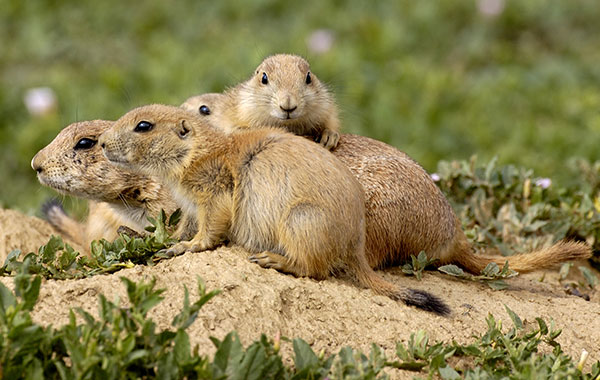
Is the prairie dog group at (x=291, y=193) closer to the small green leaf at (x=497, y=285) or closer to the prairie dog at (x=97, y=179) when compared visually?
the prairie dog at (x=97, y=179)

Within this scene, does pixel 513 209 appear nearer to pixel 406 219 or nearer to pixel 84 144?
pixel 406 219

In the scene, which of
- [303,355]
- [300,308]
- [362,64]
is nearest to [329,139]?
[300,308]

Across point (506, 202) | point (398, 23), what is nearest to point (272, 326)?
point (506, 202)

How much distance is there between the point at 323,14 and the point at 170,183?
774 centimetres

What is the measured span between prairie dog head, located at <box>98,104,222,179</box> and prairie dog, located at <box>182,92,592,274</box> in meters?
0.90

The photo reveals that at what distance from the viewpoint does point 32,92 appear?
973 cm

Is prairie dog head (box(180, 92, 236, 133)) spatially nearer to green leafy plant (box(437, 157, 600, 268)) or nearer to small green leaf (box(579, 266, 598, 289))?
green leafy plant (box(437, 157, 600, 268))

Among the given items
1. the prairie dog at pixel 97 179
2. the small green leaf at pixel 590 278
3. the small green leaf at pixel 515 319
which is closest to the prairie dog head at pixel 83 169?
the prairie dog at pixel 97 179

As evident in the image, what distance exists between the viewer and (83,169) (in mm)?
5105

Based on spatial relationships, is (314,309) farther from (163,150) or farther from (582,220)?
(582,220)

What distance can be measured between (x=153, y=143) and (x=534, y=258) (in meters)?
2.20

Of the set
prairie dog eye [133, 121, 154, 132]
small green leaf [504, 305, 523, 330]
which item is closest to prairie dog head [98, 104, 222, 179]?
prairie dog eye [133, 121, 154, 132]

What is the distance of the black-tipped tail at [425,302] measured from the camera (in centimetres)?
440

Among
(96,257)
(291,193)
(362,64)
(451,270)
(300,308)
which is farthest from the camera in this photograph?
(362,64)
